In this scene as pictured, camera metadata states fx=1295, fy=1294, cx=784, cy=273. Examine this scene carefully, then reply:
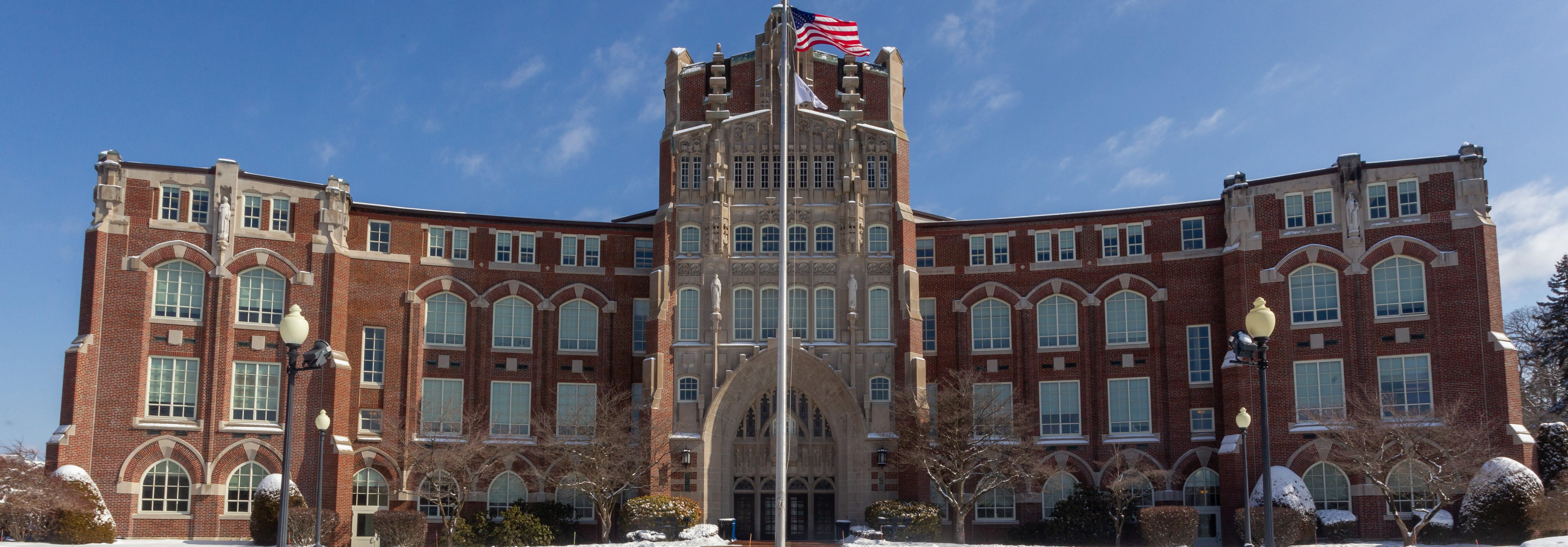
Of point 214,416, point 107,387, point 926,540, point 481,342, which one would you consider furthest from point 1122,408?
point 107,387

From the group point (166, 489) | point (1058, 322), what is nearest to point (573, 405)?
point (166, 489)

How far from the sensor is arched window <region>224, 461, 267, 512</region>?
43.4m

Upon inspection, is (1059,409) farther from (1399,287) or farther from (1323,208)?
(1399,287)

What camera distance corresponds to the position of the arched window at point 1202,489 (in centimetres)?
4519

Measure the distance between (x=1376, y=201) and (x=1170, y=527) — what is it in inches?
527

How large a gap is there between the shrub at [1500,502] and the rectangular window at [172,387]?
4055 centimetres

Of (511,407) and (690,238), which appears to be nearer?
(690,238)

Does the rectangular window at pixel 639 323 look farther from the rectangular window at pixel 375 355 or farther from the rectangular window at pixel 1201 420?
the rectangular window at pixel 1201 420

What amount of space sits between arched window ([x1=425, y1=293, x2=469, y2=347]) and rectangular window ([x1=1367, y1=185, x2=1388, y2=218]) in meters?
32.0

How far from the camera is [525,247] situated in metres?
48.9

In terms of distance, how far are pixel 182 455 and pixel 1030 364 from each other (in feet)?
97.3

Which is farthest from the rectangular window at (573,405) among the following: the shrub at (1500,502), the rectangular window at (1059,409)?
the shrub at (1500,502)

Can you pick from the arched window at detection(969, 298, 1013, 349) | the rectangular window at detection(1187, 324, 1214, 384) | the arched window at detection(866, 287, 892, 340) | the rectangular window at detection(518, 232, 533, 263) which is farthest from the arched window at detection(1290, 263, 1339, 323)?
the rectangular window at detection(518, 232, 533, 263)

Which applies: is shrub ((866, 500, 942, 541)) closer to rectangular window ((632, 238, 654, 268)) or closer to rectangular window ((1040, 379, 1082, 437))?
rectangular window ((1040, 379, 1082, 437))
